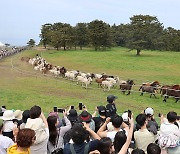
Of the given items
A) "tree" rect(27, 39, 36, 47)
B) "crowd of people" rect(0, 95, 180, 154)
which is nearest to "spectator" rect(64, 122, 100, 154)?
"crowd of people" rect(0, 95, 180, 154)

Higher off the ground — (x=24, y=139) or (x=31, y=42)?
(x=24, y=139)

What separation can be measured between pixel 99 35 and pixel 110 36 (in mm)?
2797

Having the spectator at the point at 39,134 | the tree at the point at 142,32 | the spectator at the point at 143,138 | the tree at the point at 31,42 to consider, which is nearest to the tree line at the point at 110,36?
the tree at the point at 142,32

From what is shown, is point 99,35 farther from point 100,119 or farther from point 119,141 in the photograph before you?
point 119,141

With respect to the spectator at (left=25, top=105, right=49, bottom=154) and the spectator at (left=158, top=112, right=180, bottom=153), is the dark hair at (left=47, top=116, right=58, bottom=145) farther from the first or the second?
the spectator at (left=158, top=112, right=180, bottom=153)

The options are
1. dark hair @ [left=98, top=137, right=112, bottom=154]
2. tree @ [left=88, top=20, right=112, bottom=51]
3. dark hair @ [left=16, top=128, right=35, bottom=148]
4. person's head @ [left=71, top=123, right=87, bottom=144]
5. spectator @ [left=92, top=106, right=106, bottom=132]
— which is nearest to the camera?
dark hair @ [left=16, top=128, right=35, bottom=148]

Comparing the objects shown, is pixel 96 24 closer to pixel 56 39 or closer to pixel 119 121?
pixel 56 39

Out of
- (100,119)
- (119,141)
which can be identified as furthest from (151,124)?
(119,141)

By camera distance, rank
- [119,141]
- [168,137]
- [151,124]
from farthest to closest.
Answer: [151,124], [168,137], [119,141]

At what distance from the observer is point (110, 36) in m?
60.1

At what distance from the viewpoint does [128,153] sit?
4.70 meters

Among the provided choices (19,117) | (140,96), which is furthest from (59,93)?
(19,117)

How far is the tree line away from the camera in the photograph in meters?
48.2

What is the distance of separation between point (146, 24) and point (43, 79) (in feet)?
95.9
